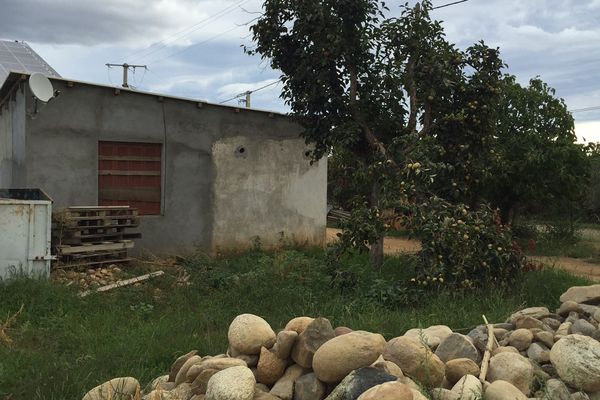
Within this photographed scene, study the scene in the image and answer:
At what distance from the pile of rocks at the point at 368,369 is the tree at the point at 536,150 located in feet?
41.3

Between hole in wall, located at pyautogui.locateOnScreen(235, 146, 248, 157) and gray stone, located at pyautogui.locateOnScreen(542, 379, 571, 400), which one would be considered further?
hole in wall, located at pyautogui.locateOnScreen(235, 146, 248, 157)

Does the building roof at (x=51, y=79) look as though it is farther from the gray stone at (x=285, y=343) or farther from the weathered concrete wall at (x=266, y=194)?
the gray stone at (x=285, y=343)

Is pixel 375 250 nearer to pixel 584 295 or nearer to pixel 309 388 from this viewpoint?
pixel 584 295

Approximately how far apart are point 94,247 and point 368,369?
698 centimetres

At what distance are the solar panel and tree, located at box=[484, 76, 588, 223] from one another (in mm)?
13689

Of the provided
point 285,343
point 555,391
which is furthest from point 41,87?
point 555,391

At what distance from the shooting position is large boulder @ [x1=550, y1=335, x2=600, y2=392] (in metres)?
3.95

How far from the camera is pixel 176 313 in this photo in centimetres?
751

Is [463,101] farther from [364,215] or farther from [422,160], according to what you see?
[364,215]

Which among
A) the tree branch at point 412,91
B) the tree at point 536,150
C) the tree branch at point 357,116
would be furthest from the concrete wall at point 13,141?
the tree at point 536,150

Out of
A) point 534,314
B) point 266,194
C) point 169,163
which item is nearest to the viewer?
point 534,314

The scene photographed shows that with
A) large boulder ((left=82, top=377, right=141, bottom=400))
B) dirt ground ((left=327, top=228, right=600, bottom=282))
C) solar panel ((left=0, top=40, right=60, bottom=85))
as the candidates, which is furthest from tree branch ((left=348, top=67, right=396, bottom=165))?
solar panel ((left=0, top=40, right=60, bottom=85))

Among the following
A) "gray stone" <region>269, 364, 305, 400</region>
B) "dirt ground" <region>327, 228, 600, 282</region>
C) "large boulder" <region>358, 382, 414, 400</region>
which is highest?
"large boulder" <region>358, 382, 414, 400</region>

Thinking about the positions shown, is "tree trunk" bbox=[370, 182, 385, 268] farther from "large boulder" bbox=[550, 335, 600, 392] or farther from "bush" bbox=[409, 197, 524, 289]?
"large boulder" bbox=[550, 335, 600, 392]
